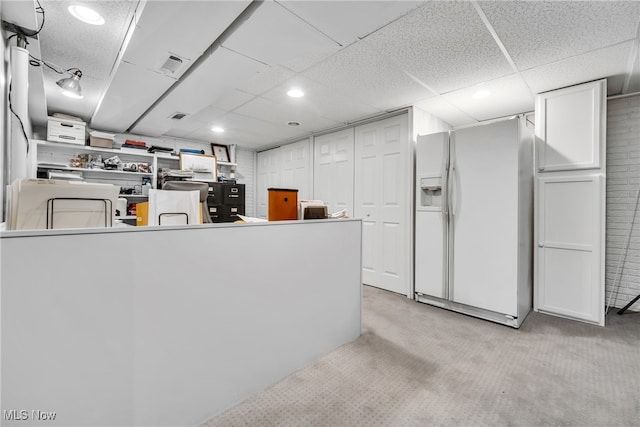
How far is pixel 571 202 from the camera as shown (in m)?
2.88

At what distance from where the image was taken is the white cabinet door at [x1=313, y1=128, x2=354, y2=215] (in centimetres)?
439

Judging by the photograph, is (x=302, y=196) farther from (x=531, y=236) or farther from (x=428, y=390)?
(x=428, y=390)

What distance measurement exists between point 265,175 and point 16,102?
4178 mm

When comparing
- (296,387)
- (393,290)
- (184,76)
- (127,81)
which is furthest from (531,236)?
(127,81)

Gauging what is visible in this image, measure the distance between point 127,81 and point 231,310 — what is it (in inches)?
95.2

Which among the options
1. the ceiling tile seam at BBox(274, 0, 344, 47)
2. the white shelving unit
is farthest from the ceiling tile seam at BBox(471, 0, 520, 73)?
the white shelving unit

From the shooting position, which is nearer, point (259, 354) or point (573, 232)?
point (259, 354)

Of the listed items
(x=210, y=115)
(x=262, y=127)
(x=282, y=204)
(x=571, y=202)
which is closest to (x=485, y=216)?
(x=571, y=202)

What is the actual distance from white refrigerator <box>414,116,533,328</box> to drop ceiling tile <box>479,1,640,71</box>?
69 cm

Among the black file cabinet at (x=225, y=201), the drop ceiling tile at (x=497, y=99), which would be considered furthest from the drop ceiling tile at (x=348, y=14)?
the black file cabinet at (x=225, y=201)

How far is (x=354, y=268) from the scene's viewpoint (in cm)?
247

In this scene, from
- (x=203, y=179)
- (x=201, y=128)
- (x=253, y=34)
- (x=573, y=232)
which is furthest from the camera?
(x=203, y=179)
